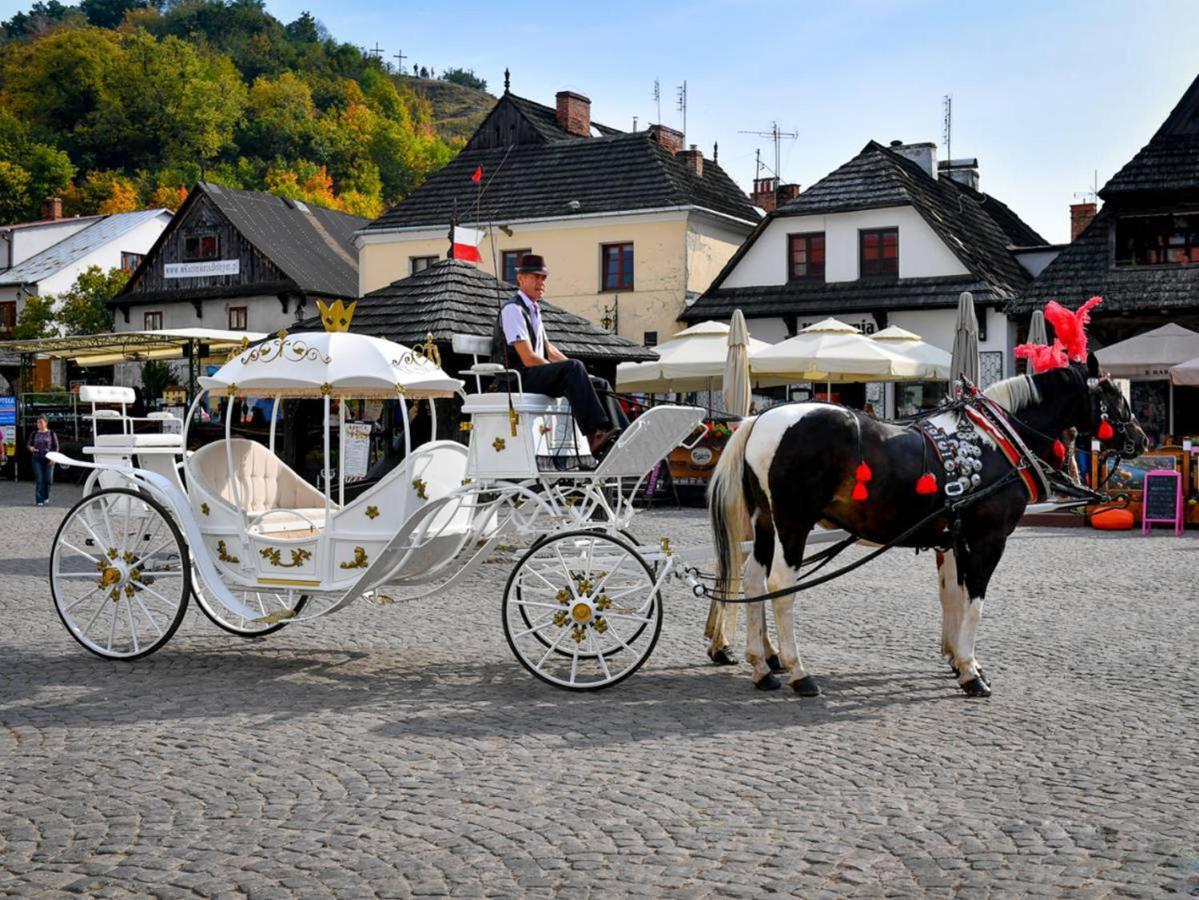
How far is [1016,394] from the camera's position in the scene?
26.4 feet

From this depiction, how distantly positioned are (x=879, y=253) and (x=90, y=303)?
1274 inches

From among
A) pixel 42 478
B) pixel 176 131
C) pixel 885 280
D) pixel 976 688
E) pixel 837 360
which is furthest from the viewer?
pixel 176 131

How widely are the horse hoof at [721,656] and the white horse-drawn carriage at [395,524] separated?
1.83 feet

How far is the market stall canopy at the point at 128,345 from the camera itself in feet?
87.5

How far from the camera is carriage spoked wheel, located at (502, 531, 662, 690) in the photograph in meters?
7.41

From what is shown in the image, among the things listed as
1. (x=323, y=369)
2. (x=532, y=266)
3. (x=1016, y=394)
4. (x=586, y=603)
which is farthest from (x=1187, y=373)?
(x=323, y=369)

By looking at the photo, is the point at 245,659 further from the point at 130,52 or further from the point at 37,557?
the point at 130,52

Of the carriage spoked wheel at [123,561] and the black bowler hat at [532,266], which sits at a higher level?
the black bowler hat at [532,266]

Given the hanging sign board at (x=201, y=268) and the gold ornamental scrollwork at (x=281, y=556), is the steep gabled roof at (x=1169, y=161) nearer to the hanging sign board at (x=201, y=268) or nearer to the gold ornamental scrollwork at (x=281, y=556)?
the gold ornamental scrollwork at (x=281, y=556)

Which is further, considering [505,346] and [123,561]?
[123,561]

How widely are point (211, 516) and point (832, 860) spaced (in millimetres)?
5038

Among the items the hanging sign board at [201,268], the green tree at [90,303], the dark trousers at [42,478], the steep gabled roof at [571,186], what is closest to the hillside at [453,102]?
the green tree at [90,303]

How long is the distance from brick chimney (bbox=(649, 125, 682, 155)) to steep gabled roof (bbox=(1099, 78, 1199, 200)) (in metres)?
14.0

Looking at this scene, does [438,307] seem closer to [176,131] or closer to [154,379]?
[154,379]
